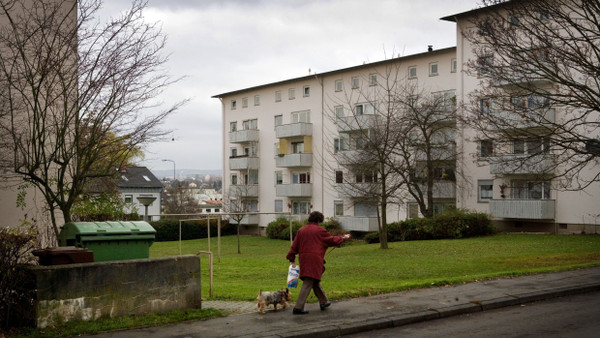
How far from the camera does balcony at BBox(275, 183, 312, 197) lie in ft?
174

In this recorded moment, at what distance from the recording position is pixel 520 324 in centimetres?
918

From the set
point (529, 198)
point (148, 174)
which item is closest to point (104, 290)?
point (529, 198)

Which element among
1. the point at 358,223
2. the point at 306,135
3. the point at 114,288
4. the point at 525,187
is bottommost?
the point at 358,223

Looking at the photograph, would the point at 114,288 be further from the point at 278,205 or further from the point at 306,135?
the point at 278,205

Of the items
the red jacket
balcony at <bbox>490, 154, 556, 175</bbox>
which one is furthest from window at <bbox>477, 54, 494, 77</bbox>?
the red jacket

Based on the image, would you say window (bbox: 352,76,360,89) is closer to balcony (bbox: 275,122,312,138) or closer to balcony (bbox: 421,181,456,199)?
balcony (bbox: 275,122,312,138)

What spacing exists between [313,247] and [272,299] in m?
1.10

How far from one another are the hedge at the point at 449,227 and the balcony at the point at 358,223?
33.4ft

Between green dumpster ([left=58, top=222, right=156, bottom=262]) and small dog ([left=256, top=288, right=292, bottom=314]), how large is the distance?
2.14 meters

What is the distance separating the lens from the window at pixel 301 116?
5347 centimetres

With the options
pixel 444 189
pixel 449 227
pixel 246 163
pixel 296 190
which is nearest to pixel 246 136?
pixel 246 163

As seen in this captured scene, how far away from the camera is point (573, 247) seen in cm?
2511

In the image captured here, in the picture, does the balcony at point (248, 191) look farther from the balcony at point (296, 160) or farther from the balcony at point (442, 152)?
the balcony at point (442, 152)

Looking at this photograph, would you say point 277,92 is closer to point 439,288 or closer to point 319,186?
point 319,186
